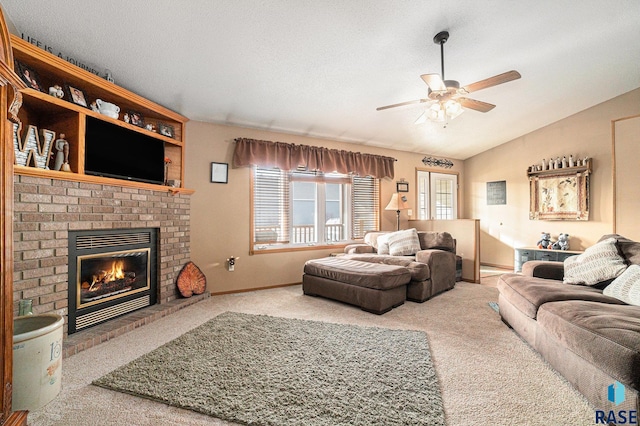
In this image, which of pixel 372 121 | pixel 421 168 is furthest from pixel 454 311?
pixel 421 168

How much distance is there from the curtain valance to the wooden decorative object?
1536mm

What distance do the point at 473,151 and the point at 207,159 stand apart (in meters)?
5.45

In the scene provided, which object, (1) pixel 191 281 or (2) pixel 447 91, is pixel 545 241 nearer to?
(2) pixel 447 91

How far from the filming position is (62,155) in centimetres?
252

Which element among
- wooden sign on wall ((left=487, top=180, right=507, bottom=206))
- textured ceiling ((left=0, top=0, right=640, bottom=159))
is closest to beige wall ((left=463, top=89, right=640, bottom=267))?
wooden sign on wall ((left=487, top=180, right=507, bottom=206))

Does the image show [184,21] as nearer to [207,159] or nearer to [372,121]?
[207,159]

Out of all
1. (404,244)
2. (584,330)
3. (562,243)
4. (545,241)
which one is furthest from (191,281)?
(562,243)

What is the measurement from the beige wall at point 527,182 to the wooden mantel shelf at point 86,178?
5.98 metres

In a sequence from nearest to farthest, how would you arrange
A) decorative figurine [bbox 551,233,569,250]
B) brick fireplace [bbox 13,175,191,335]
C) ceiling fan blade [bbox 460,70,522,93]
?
brick fireplace [bbox 13,175,191,335] < ceiling fan blade [bbox 460,70,522,93] < decorative figurine [bbox 551,233,569,250]

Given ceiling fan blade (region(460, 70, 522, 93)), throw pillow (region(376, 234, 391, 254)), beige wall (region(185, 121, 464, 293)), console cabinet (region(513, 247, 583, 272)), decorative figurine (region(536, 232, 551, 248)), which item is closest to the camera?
ceiling fan blade (region(460, 70, 522, 93))

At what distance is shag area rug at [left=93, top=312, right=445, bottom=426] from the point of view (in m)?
1.55

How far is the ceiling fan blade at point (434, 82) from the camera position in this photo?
94.4 inches

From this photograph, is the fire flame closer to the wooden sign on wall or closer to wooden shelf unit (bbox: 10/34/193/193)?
wooden shelf unit (bbox: 10/34/193/193)

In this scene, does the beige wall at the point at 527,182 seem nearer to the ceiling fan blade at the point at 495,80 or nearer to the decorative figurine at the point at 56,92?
the ceiling fan blade at the point at 495,80
